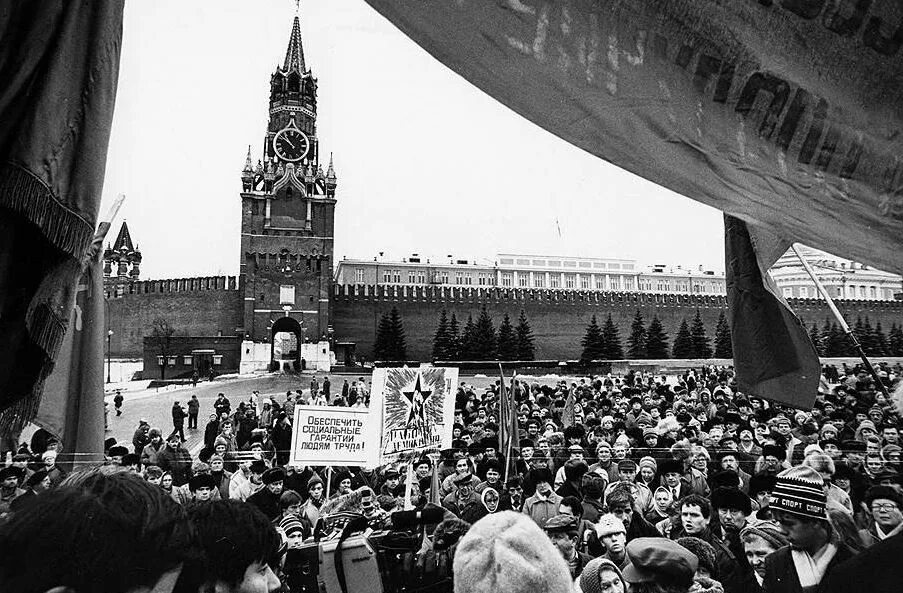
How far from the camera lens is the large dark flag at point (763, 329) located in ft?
6.39

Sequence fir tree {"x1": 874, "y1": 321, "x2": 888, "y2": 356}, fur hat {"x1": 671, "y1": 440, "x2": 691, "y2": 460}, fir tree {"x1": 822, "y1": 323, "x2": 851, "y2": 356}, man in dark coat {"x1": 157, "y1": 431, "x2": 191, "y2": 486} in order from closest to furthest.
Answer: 1. fur hat {"x1": 671, "y1": 440, "x2": 691, "y2": 460}
2. man in dark coat {"x1": 157, "y1": 431, "x2": 191, "y2": 486}
3. fir tree {"x1": 822, "y1": 323, "x2": 851, "y2": 356}
4. fir tree {"x1": 874, "y1": 321, "x2": 888, "y2": 356}

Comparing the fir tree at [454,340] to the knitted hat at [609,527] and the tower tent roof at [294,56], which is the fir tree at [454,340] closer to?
the tower tent roof at [294,56]

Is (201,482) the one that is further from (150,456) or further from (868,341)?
(868,341)

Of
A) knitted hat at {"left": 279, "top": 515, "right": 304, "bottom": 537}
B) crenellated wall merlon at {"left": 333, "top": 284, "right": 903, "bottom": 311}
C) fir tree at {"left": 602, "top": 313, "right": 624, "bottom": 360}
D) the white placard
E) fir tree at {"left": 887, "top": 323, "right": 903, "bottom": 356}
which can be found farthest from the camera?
crenellated wall merlon at {"left": 333, "top": 284, "right": 903, "bottom": 311}

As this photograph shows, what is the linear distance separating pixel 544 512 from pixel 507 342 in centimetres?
4122

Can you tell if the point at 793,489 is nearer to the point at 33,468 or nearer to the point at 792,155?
the point at 792,155

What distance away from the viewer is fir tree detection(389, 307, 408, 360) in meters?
46.3

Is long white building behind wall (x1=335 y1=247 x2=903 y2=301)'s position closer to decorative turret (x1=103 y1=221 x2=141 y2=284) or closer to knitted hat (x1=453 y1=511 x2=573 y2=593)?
decorative turret (x1=103 y1=221 x2=141 y2=284)

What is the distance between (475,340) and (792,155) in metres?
44.6

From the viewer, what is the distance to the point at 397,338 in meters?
46.8

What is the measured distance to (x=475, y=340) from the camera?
151 ft

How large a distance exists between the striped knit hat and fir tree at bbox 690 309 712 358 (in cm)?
4819

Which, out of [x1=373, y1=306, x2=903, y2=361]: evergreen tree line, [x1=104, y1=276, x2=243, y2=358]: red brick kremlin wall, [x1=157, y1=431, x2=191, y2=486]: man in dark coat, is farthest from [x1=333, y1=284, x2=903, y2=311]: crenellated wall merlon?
[x1=157, y1=431, x2=191, y2=486]: man in dark coat

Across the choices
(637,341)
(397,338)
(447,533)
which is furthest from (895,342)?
(447,533)
